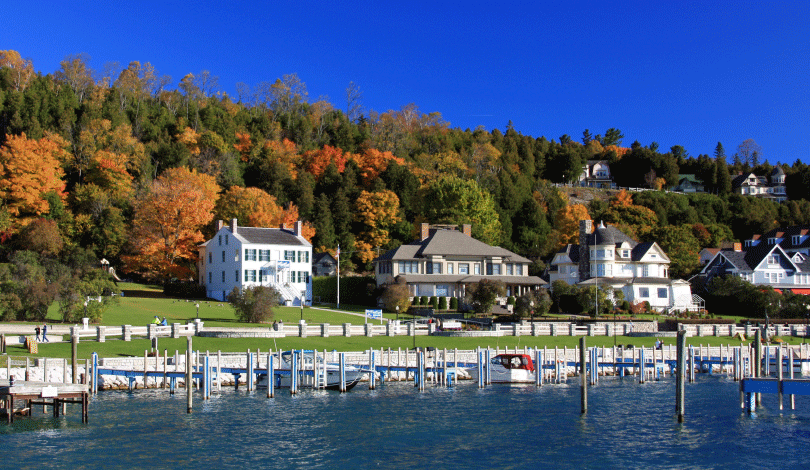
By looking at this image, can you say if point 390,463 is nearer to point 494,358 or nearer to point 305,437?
point 305,437

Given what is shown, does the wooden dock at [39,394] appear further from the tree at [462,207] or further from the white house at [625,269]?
the tree at [462,207]

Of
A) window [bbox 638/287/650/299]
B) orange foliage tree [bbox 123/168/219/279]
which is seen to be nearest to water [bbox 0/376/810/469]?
window [bbox 638/287/650/299]

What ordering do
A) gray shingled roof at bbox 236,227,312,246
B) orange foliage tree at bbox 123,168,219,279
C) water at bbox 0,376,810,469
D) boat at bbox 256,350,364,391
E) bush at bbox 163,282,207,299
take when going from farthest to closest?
orange foliage tree at bbox 123,168,219,279
gray shingled roof at bbox 236,227,312,246
bush at bbox 163,282,207,299
boat at bbox 256,350,364,391
water at bbox 0,376,810,469

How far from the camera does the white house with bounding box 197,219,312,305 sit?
80562 mm

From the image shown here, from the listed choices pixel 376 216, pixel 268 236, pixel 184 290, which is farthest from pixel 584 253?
pixel 184 290

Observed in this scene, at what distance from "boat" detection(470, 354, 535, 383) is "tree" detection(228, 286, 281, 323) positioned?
20701 mm

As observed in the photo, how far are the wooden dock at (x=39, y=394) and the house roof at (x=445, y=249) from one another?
52.7 metres

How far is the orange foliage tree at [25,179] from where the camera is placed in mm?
87375

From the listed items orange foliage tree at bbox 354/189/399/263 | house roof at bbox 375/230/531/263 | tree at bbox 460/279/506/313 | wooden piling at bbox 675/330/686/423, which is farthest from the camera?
orange foliage tree at bbox 354/189/399/263

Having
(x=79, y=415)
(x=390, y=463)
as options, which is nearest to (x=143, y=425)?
(x=79, y=415)

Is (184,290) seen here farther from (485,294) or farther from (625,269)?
(625,269)

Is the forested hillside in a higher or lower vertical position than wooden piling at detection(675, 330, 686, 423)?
higher

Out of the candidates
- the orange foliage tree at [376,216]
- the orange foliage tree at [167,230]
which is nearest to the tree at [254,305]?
the orange foliage tree at [167,230]

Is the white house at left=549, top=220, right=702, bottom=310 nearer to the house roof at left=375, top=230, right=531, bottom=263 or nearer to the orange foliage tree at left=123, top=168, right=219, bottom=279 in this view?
the house roof at left=375, top=230, right=531, bottom=263
